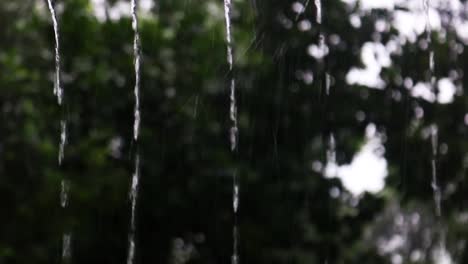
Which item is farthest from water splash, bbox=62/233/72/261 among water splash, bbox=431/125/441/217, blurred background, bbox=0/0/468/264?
water splash, bbox=431/125/441/217

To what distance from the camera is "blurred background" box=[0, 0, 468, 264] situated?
10.1ft

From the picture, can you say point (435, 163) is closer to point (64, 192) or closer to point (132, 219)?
point (132, 219)

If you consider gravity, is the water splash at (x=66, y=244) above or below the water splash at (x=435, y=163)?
below

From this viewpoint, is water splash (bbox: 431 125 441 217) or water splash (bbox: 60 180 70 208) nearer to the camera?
water splash (bbox: 60 180 70 208)

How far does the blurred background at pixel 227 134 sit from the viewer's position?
10.1 feet

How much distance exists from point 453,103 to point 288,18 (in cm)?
70

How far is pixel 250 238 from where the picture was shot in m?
3.29

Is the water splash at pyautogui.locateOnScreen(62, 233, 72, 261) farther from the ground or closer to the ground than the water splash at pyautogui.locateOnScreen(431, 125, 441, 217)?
closer to the ground

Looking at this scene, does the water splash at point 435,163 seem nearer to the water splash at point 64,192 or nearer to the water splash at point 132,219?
the water splash at point 132,219

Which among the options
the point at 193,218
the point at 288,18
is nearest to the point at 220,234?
the point at 193,218

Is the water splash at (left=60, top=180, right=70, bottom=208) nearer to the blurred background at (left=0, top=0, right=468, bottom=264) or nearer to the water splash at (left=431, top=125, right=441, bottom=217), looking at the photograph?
the blurred background at (left=0, top=0, right=468, bottom=264)

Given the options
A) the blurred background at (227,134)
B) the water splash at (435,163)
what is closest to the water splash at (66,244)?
the blurred background at (227,134)

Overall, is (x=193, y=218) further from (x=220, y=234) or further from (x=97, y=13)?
(x=97, y=13)

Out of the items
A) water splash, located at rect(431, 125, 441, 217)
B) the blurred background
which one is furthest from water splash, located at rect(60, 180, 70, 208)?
water splash, located at rect(431, 125, 441, 217)
